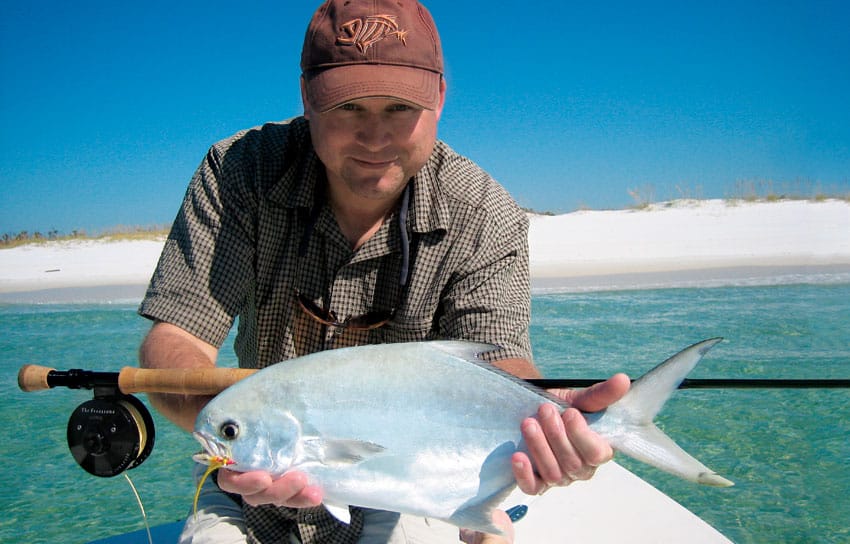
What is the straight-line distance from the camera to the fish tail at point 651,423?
1.36 m

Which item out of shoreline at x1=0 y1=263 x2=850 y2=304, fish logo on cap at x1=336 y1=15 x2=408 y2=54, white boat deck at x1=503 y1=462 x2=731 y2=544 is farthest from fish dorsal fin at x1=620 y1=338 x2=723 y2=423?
shoreline at x1=0 y1=263 x2=850 y2=304

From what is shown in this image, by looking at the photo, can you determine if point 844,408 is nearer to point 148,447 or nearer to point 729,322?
point 729,322

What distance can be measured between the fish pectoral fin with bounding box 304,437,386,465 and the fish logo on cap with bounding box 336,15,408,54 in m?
1.08

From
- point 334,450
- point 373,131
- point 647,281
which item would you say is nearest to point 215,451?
point 334,450

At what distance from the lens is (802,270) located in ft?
38.3

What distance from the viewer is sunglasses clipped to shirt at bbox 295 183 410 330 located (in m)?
2.16

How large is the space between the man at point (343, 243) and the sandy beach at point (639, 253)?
893 centimetres

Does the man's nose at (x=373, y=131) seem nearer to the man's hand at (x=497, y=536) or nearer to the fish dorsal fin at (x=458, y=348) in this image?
the fish dorsal fin at (x=458, y=348)

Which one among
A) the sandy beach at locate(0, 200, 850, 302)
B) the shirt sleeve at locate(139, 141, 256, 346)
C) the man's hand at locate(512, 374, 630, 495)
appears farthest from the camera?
the sandy beach at locate(0, 200, 850, 302)

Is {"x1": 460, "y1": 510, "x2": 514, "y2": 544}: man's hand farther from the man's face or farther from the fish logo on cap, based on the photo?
the fish logo on cap

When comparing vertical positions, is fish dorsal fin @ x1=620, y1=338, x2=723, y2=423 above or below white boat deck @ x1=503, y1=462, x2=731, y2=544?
above

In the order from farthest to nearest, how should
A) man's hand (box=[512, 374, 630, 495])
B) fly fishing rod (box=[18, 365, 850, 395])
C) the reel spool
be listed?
the reel spool → fly fishing rod (box=[18, 365, 850, 395]) → man's hand (box=[512, 374, 630, 495])

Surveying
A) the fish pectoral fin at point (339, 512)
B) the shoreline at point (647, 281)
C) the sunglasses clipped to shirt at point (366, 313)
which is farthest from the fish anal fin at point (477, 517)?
the shoreline at point (647, 281)

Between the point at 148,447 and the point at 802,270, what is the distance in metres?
11.9
